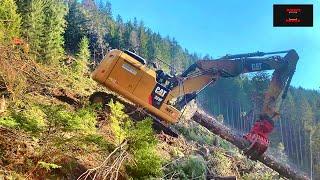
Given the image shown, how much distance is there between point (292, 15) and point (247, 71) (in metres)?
9.66

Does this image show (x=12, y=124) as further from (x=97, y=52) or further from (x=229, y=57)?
(x=97, y=52)

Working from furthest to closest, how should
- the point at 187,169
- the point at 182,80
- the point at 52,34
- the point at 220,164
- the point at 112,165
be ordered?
the point at 52,34
the point at 182,80
the point at 220,164
the point at 187,169
the point at 112,165

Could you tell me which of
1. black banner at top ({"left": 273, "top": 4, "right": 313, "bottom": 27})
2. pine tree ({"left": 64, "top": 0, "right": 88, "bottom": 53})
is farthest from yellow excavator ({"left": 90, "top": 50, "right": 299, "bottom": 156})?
pine tree ({"left": 64, "top": 0, "right": 88, "bottom": 53})

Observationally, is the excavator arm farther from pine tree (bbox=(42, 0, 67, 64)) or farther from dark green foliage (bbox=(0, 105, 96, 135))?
pine tree (bbox=(42, 0, 67, 64))

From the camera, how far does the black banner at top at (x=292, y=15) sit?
6387mm

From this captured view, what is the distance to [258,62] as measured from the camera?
1605cm

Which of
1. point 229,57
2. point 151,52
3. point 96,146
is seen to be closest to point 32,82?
point 96,146

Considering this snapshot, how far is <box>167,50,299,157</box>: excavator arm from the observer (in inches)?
586

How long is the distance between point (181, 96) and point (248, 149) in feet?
8.55

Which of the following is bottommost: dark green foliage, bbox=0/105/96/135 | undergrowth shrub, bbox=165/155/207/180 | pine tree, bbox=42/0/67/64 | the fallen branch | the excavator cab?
undergrowth shrub, bbox=165/155/207/180

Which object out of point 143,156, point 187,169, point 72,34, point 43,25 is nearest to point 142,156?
point 143,156

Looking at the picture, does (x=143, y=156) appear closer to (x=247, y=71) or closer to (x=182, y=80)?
(x=182, y=80)

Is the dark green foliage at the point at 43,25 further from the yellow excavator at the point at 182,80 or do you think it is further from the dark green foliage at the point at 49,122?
the dark green foliage at the point at 49,122

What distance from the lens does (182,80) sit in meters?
15.3
